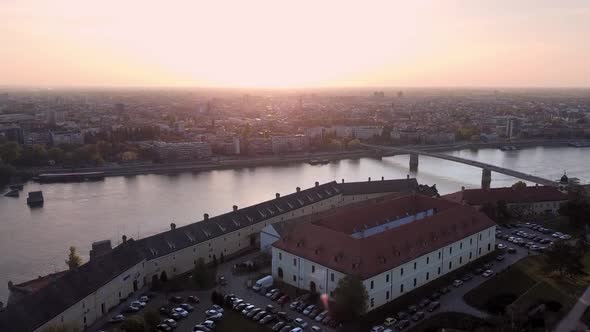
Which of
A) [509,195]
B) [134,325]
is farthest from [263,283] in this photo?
[509,195]

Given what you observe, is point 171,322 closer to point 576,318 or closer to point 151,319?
point 151,319

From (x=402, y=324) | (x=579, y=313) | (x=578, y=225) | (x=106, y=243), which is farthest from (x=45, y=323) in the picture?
(x=578, y=225)

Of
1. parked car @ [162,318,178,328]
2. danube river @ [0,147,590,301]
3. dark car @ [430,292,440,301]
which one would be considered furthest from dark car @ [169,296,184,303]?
dark car @ [430,292,440,301]

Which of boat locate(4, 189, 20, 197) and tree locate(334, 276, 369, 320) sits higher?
tree locate(334, 276, 369, 320)

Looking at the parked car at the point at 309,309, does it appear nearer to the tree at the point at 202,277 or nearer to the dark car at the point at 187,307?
the dark car at the point at 187,307

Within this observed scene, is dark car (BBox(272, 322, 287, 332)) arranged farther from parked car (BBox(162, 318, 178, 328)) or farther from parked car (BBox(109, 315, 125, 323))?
parked car (BBox(109, 315, 125, 323))

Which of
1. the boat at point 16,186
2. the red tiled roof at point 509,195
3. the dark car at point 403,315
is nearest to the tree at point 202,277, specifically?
the dark car at point 403,315
